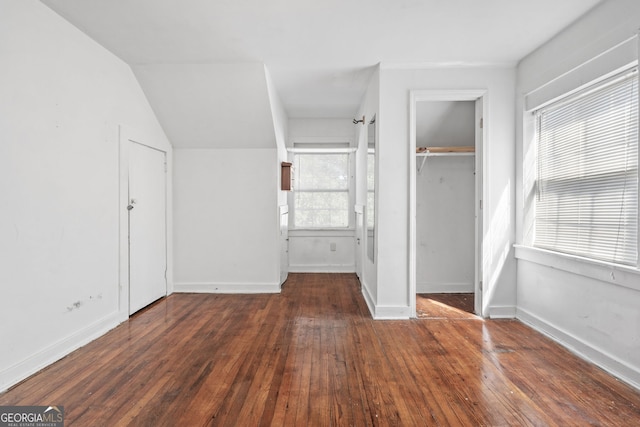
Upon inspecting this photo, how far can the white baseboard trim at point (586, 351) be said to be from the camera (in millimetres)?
2178

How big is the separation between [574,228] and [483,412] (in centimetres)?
177

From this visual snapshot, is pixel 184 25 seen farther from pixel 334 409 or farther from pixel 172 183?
pixel 334 409

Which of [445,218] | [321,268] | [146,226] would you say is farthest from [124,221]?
[445,218]

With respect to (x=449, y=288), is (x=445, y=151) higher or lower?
higher

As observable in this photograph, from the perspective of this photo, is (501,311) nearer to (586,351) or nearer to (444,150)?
(586,351)

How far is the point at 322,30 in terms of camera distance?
2.81 metres

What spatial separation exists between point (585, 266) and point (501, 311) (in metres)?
1.10

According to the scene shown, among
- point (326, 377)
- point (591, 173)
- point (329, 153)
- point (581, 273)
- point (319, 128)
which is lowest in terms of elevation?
point (326, 377)

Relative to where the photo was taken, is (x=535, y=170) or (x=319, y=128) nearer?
(x=535, y=170)

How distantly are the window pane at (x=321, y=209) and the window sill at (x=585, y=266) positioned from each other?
9.69 ft

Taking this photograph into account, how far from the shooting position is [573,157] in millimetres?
2783

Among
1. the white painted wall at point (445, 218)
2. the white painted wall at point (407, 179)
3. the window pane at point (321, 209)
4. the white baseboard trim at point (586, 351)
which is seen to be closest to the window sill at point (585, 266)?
the white painted wall at point (407, 179)

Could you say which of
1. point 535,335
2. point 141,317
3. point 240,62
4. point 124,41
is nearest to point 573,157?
point 535,335

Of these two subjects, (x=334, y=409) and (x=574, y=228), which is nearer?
(x=334, y=409)
